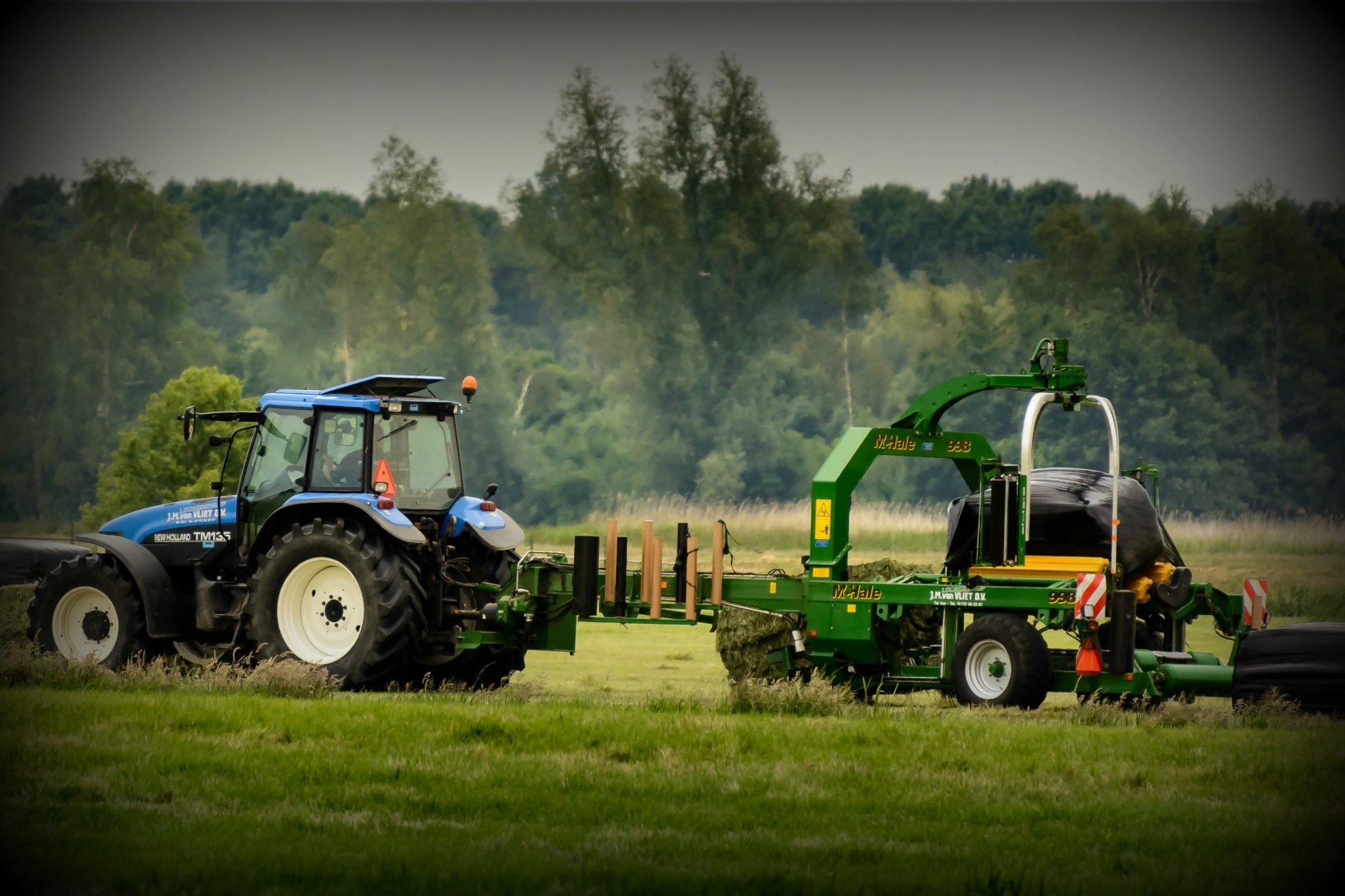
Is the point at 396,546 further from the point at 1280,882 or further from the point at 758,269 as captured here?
the point at 758,269

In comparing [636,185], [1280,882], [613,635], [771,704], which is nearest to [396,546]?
[771,704]

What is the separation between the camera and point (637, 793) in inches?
425

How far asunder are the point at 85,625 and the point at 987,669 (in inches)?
287

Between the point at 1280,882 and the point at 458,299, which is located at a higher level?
the point at 458,299

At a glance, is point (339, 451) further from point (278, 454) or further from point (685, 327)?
point (685, 327)

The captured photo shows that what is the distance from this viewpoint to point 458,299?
56562 mm

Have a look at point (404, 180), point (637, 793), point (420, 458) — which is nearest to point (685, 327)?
point (404, 180)

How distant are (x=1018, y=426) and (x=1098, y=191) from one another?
1868cm

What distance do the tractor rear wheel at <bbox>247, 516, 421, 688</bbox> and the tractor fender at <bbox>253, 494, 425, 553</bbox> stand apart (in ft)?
0.40

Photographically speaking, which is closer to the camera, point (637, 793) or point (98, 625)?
point (637, 793)

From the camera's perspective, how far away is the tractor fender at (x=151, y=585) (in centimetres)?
1573

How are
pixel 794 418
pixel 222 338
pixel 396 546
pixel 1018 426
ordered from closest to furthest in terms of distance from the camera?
pixel 396 546, pixel 1018 426, pixel 794 418, pixel 222 338

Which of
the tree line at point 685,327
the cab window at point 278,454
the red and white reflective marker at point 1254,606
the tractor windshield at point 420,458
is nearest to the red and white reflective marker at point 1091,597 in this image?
the red and white reflective marker at point 1254,606

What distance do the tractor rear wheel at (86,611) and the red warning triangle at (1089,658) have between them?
7.42 m
